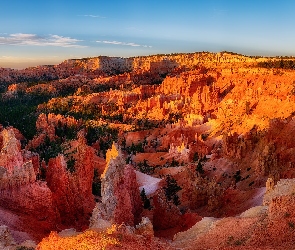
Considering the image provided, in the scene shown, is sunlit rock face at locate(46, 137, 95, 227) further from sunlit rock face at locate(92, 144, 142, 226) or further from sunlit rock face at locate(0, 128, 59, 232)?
sunlit rock face at locate(92, 144, 142, 226)

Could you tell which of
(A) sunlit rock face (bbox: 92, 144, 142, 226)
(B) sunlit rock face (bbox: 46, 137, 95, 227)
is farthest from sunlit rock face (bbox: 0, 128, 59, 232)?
(A) sunlit rock face (bbox: 92, 144, 142, 226)

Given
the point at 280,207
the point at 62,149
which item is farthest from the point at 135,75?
the point at 280,207

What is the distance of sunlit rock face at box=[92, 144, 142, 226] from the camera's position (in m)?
23.3

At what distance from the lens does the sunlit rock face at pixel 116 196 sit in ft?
76.5

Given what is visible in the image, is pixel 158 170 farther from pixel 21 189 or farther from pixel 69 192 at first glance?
pixel 21 189

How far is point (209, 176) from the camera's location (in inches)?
1682

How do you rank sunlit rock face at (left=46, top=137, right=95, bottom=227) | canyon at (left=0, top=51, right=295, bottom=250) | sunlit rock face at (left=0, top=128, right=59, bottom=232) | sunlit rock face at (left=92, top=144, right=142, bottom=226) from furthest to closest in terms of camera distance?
sunlit rock face at (left=46, top=137, right=95, bottom=227) < sunlit rock face at (left=0, top=128, right=59, bottom=232) < sunlit rock face at (left=92, top=144, right=142, bottom=226) < canyon at (left=0, top=51, right=295, bottom=250)

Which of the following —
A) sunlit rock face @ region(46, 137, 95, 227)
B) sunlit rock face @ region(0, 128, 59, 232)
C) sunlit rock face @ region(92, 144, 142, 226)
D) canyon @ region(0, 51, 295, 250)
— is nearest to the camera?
canyon @ region(0, 51, 295, 250)

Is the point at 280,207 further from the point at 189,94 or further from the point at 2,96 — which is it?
the point at 2,96

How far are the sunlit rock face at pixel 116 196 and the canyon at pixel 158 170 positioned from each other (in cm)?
9

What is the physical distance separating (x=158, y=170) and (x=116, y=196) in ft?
87.4

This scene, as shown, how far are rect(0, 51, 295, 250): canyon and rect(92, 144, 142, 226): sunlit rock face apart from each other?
0.09m

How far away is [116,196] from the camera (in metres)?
25.4

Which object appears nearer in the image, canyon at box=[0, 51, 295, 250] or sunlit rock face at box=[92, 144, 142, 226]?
canyon at box=[0, 51, 295, 250]
